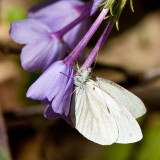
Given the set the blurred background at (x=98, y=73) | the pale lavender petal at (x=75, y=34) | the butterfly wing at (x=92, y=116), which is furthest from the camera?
the blurred background at (x=98, y=73)

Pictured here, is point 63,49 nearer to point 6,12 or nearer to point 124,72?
point 124,72

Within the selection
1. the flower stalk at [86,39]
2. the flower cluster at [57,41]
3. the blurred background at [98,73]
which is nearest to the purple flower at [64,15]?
the flower cluster at [57,41]

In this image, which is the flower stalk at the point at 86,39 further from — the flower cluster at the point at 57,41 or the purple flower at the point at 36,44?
the purple flower at the point at 36,44

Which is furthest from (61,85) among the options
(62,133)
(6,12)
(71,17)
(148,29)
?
(148,29)

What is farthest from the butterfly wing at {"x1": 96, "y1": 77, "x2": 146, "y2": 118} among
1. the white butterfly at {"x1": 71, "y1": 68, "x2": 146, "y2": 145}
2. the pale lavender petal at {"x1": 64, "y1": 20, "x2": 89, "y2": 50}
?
the pale lavender petal at {"x1": 64, "y1": 20, "x2": 89, "y2": 50}

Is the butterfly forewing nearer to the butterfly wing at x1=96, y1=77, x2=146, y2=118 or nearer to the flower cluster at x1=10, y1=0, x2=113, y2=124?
the butterfly wing at x1=96, y1=77, x2=146, y2=118

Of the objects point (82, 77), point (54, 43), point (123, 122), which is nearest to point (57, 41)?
point (54, 43)
